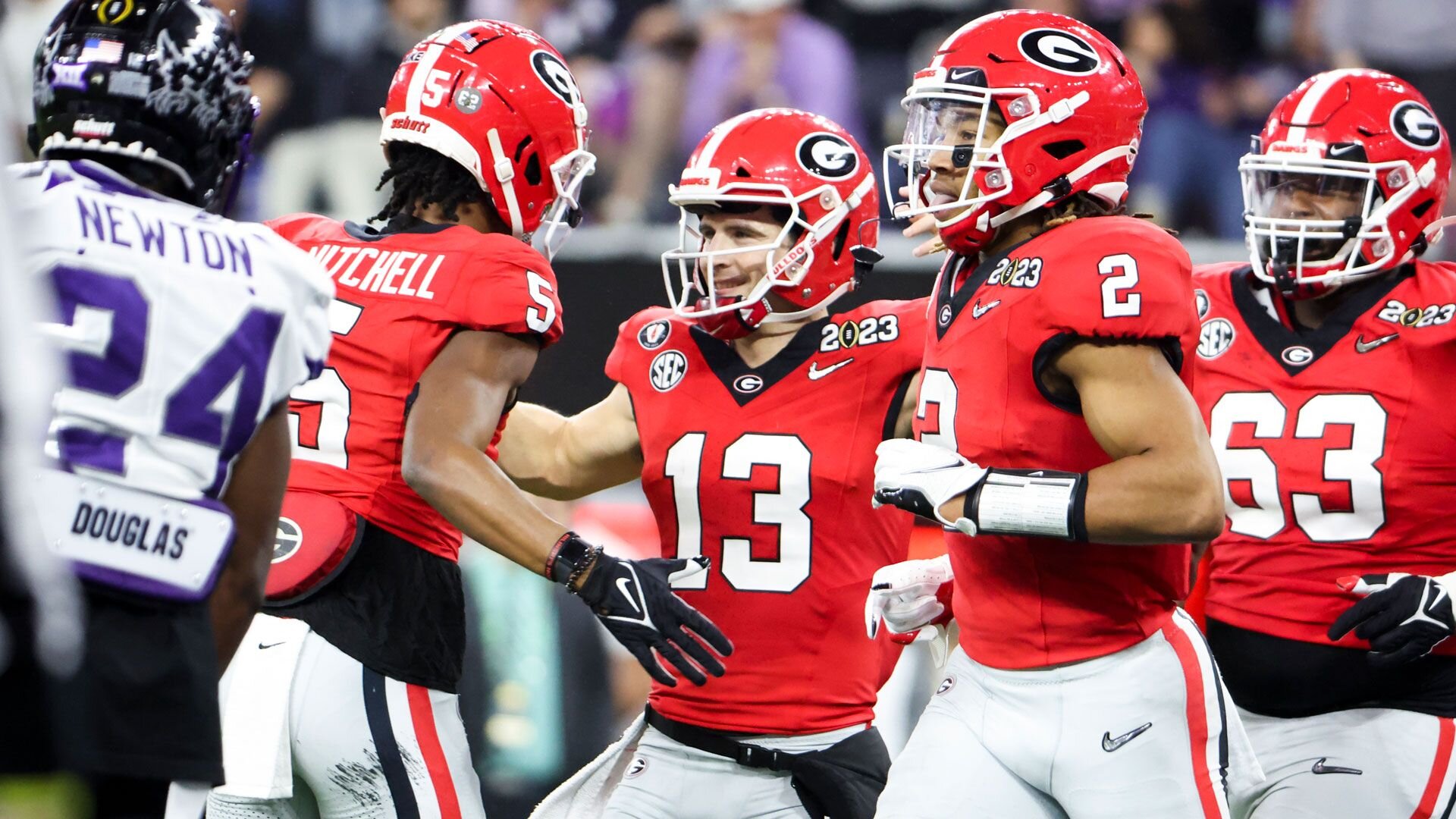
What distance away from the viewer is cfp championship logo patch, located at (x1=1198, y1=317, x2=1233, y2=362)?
394cm

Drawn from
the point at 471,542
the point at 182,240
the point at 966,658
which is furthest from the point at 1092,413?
the point at 471,542

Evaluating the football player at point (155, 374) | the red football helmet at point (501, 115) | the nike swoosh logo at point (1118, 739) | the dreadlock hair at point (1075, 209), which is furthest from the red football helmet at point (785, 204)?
the football player at point (155, 374)

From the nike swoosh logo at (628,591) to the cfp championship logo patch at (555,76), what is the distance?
3.96 feet

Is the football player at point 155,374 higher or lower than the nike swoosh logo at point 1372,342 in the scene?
higher

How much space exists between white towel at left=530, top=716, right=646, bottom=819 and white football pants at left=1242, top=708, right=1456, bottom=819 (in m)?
1.36

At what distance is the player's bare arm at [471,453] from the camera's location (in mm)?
3135

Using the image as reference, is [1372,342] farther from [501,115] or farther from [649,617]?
[501,115]

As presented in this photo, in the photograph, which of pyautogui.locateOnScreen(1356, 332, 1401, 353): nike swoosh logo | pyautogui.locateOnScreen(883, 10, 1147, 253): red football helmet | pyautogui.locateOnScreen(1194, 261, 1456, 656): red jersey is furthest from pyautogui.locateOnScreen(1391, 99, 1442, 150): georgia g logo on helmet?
pyautogui.locateOnScreen(883, 10, 1147, 253): red football helmet

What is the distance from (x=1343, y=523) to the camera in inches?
146

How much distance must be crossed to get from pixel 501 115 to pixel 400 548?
984mm

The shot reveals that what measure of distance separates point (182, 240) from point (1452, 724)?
9.13ft

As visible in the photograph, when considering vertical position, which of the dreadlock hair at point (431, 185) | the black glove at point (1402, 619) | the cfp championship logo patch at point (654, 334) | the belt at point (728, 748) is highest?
the dreadlock hair at point (431, 185)

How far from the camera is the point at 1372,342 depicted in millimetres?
3768

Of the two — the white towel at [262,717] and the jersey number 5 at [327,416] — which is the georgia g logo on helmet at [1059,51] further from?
the white towel at [262,717]
